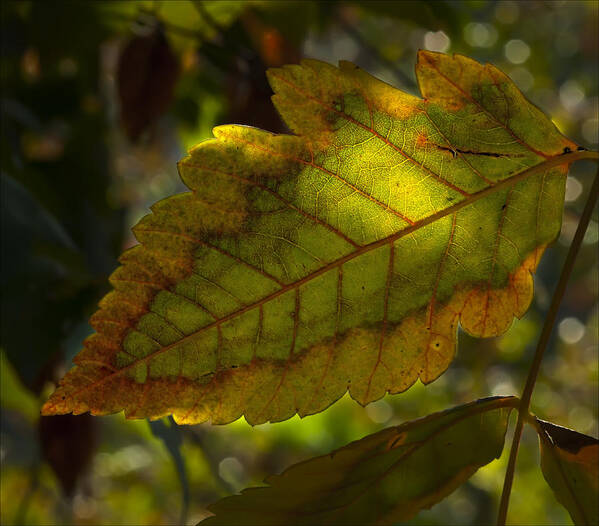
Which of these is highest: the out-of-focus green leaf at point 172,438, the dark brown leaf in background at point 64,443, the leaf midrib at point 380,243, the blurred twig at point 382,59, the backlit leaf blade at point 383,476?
the leaf midrib at point 380,243

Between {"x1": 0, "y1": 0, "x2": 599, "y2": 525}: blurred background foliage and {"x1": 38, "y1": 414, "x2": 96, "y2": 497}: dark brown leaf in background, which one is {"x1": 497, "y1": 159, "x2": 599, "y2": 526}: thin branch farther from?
{"x1": 38, "y1": 414, "x2": 96, "y2": 497}: dark brown leaf in background

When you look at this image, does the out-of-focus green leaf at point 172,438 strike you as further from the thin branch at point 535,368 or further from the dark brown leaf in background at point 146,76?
the dark brown leaf in background at point 146,76

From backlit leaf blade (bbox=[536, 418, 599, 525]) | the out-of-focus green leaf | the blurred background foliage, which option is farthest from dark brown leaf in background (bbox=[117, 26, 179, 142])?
backlit leaf blade (bbox=[536, 418, 599, 525])

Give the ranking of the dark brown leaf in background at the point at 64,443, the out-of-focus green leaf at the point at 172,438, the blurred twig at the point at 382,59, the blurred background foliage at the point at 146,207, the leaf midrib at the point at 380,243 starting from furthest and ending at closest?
the blurred twig at the point at 382,59, the dark brown leaf in background at the point at 64,443, the blurred background foliage at the point at 146,207, the out-of-focus green leaf at the point at 172,438, the leaf midrib at the point at 380,243

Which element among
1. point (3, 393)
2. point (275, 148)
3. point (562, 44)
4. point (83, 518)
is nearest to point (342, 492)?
point (275, 148)

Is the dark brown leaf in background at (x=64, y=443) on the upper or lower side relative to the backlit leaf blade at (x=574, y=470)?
lower

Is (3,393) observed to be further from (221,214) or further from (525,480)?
(525,480)

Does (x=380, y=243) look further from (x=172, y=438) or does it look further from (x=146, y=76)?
(x=146, y=76)

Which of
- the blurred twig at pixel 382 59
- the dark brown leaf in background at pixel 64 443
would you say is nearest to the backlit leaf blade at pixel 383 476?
the dark brown leaf in background at pixel 64 443
